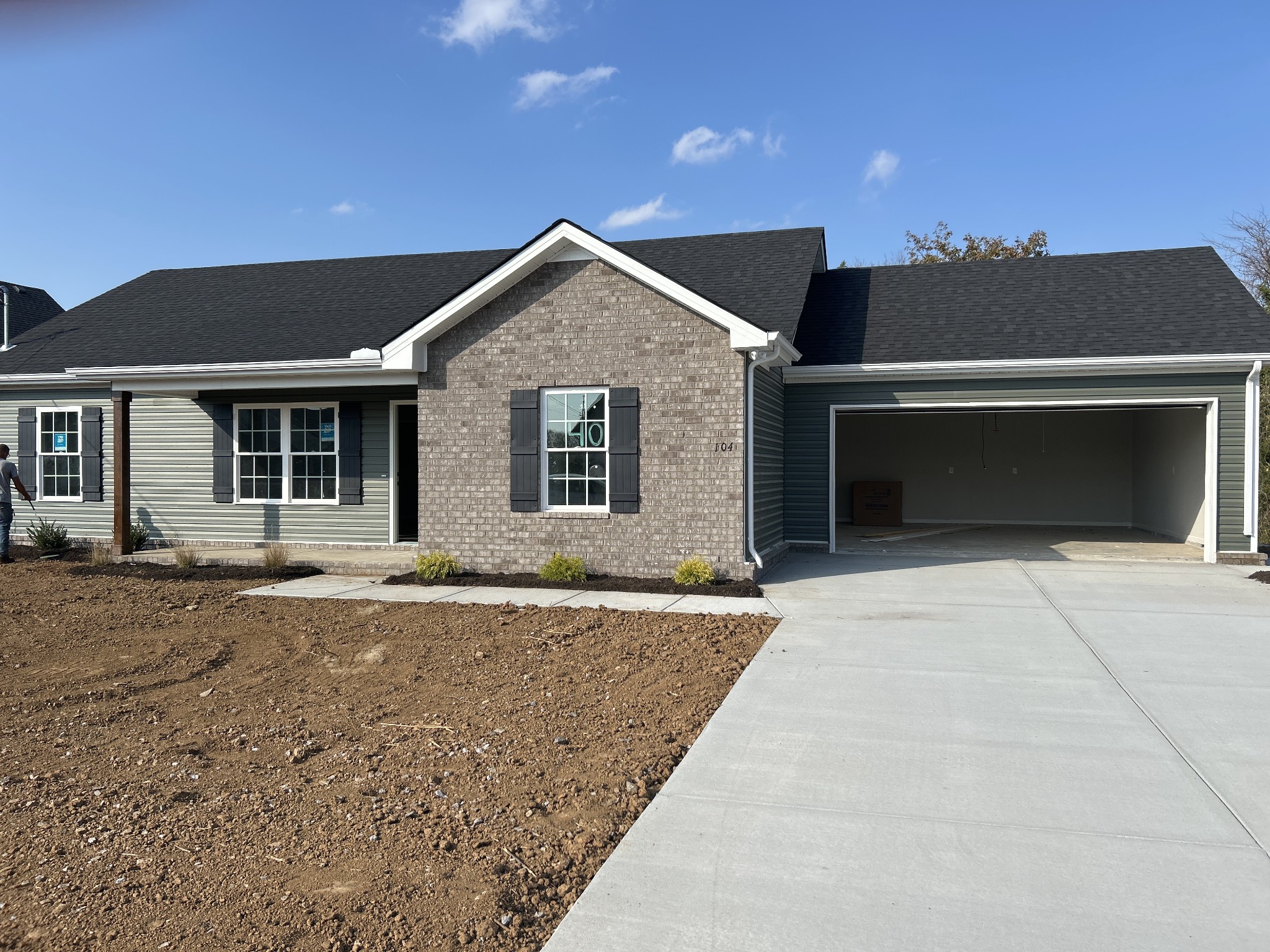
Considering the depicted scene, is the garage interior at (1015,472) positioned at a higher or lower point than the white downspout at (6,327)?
lower

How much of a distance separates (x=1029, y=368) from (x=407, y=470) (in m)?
9.59

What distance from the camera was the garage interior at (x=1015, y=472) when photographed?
17281 millimetres

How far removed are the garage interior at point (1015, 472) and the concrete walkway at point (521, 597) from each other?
7.68 metres

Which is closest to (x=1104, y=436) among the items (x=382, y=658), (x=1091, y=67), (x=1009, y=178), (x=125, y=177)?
(x=1091, y=67)

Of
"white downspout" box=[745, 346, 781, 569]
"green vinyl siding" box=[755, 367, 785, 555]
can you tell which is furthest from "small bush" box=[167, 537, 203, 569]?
"green vinyl siding" box=[755, 367, 785, 555]

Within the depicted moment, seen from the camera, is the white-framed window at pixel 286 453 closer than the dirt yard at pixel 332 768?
No

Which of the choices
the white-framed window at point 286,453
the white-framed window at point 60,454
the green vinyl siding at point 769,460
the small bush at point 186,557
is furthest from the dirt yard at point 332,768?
the white-framed window at point 60,454

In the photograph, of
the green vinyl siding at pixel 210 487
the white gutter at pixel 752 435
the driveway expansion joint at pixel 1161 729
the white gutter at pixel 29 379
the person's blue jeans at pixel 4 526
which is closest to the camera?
the driveway expansion joint at pixel 1161 729

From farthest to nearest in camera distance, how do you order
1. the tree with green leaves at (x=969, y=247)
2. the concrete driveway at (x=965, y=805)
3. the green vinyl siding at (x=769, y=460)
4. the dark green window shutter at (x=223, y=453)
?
the tree with green leaves at (x=969, y=247)
the dark green window shutter at (x=223, y=453)
the green vinyl siding at (x=769, y=460)
the concrete driveway at (x=965, y=805)

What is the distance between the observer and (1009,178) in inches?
969

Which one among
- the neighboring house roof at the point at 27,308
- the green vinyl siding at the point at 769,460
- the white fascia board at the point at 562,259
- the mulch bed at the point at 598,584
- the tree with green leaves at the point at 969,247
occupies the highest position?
the tree with green leaves at the point at 969,247

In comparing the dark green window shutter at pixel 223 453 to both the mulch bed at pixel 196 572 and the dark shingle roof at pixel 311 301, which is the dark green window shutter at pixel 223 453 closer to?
the dark shingle roof at pixel 311 301

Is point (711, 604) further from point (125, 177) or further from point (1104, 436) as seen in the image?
point (1104, 436)

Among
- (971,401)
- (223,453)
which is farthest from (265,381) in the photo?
(971,401)
